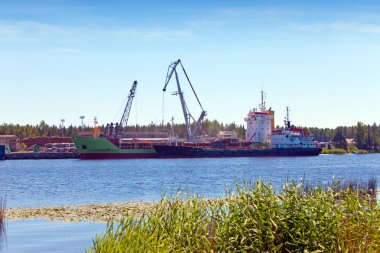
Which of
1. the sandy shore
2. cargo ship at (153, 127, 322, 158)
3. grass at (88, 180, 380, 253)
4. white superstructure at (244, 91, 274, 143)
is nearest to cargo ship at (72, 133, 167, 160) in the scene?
cargo ship at (153, 127, 322, 158)

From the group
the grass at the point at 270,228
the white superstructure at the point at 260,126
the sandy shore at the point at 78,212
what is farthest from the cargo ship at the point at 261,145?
the grass at the point at 270,228

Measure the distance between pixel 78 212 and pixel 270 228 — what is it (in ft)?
78.8

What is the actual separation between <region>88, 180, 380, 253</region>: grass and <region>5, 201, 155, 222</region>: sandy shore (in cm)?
1643

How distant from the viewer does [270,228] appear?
57.1 ft

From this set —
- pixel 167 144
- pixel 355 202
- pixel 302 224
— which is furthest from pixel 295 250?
pixel 167 144

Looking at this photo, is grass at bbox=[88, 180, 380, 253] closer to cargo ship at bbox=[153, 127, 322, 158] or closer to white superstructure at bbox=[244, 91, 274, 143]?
cargo ship at bbox=[153, 127, 322, 158]

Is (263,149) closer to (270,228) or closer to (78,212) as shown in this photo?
(78,212)

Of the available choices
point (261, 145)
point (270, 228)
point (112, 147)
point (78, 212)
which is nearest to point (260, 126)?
point (261, 145)

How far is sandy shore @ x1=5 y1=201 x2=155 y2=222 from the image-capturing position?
36375 mm

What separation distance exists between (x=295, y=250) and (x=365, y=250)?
6.03 ft

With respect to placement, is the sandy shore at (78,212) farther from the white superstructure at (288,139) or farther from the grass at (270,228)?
the white superstructure at (288,139)

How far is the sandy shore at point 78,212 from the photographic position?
36.4 m

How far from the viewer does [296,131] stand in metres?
178

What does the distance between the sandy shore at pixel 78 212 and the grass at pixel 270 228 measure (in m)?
16.4
